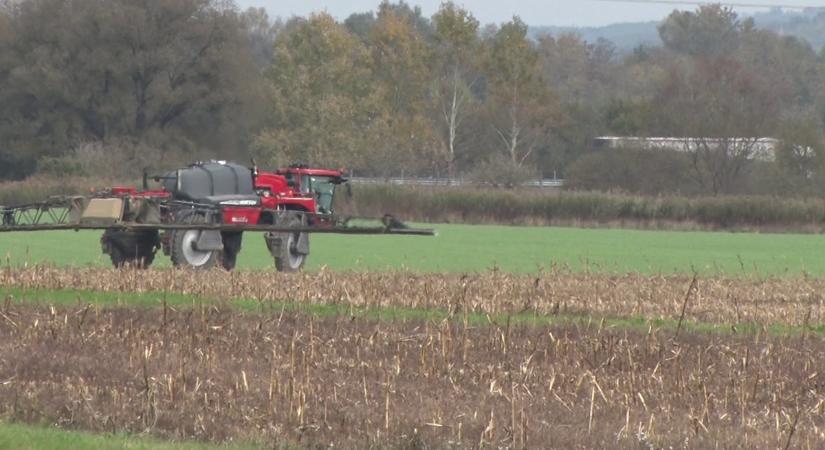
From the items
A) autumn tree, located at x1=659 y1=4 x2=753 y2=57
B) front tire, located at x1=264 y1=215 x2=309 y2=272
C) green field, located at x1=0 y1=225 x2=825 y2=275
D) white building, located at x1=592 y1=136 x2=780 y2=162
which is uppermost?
autumn tree, located at x1=659 y1=4 x2=753 y2=57

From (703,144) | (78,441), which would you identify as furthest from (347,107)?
(78,441)

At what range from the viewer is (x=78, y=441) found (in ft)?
37.1

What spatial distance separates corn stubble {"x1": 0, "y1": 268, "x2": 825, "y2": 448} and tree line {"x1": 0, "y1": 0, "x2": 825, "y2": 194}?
159 feet

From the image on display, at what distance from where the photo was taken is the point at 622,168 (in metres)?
75.4

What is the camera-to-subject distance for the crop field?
12227mm

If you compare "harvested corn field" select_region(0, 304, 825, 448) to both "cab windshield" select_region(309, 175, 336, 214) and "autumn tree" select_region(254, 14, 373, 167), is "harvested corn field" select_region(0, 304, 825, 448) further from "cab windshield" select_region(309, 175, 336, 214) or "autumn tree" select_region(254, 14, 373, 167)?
"autumn tree" select_region(254, 14, 373, 167)

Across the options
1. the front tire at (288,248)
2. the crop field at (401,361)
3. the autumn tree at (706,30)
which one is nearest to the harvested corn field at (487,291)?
the crop field at (401,361)

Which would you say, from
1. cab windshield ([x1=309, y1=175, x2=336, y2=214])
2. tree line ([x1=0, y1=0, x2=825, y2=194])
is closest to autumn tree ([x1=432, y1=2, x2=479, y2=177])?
tree line ([x1=0, y1=0, x2=825, y2=194])

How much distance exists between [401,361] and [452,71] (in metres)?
81.9

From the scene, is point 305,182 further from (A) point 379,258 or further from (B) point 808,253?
(B) point 808,253

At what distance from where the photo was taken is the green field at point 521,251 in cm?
3291

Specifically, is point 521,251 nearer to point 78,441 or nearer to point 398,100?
point 78,441

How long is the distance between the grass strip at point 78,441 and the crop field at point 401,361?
34 mm

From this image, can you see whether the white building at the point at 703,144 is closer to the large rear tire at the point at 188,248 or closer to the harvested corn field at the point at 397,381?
the large rear tire at the point at 188,248
